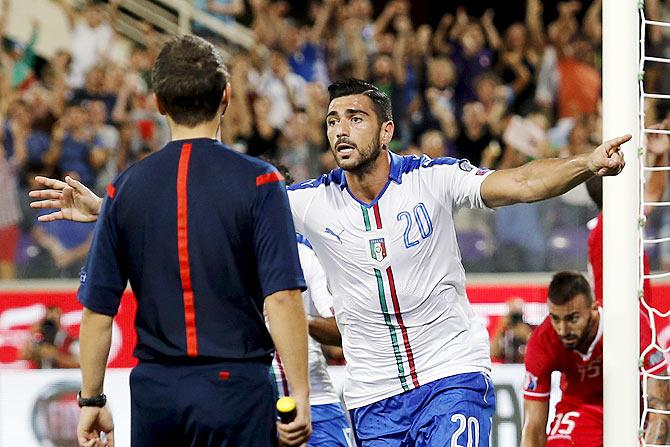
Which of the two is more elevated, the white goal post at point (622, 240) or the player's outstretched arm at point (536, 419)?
the white goal post at point (622, 240)

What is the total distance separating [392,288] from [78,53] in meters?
8.59

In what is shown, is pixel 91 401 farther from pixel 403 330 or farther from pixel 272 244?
pixel 403 330

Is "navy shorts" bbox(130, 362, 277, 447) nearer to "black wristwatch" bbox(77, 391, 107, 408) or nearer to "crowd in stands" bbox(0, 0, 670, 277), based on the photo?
"black wristwatch" bbox(77, 391, 107, 408)

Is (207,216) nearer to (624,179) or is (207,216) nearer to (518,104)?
(624,179)

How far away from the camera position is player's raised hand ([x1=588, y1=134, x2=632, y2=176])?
415 cm

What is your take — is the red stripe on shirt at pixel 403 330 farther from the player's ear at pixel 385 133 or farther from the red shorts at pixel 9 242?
the red shorts at pixel 9 242

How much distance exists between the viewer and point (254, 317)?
3588mm

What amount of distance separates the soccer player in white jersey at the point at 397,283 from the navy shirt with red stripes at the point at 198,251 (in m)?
1.50

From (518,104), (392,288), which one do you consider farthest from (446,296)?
(518,104)

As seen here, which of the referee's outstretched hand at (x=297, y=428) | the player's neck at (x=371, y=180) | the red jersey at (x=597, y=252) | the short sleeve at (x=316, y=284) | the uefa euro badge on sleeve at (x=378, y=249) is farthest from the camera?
the red jersey at (x=597, y=252)

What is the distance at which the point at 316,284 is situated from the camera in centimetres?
584

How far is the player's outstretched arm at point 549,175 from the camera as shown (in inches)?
164

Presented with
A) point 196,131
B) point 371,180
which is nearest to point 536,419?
point 371,180

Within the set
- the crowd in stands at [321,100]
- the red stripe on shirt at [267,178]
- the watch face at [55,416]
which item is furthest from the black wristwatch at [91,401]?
the crowd in stands at [321,100]
